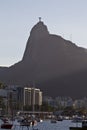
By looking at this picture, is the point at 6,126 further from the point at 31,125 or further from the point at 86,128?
the point at 86,128

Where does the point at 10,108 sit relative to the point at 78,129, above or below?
above

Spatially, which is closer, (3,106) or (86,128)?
(86,128)

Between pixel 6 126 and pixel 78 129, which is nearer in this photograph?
pixel 78 129

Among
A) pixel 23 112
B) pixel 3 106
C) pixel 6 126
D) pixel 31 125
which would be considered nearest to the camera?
pixel 6 126

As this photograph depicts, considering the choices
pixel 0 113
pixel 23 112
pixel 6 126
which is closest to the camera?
pixel 6 126

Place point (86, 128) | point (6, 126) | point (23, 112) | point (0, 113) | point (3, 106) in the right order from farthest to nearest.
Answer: point (23, 112) < point (3, 106) < point (0, 113) < point (6, 126) < point (86, 128)

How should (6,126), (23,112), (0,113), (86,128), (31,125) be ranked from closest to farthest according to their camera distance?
(86,128)
(6,126)
(31,125)
(0,113)
(23,112)

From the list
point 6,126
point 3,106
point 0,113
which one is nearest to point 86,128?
point 6,126

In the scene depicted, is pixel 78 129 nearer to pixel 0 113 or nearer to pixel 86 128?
pixel 86 128

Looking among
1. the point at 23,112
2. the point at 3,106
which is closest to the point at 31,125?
the point at 3,106
